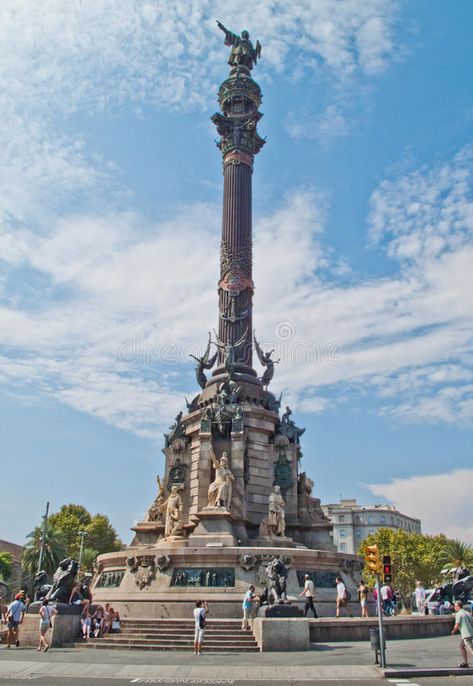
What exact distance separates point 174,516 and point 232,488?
11.0 ft

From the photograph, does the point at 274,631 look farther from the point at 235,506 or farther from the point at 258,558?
the point at 235,506

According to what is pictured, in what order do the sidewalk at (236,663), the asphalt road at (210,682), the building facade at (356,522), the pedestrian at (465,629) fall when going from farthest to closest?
1. the building facade at (356,522)
2. the pedestrian at (465,629)
3. the sidewalk at (236,663)
4. the asphalt road at (210,682)

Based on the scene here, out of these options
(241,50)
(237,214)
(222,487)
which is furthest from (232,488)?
(241,50)

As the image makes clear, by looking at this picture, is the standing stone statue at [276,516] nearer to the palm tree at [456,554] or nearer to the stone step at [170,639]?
the stone step at [170,639]

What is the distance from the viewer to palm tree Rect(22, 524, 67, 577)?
202 ft

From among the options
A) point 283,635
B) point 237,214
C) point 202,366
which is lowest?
point 283,635

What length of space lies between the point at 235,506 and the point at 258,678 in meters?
15.8

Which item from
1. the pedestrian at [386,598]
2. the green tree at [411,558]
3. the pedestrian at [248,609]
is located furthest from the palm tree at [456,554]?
the pedestrian at [248,609]

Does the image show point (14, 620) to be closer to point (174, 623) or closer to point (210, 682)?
point (174, 623)

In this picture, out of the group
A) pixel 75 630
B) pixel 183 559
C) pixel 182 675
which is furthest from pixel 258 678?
pixel 183 559

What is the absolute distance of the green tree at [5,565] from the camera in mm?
70438

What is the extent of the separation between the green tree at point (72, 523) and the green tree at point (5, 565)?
21.5 ft

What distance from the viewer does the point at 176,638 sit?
2080cm

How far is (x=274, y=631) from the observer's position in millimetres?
18734
